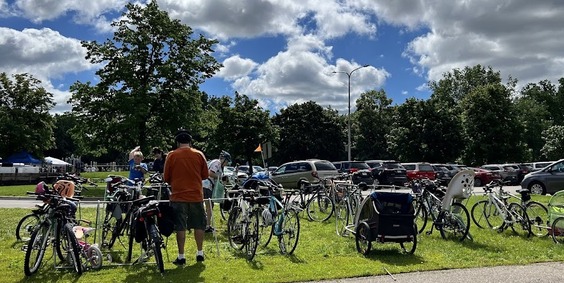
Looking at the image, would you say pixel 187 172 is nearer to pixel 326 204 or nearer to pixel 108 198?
pixel 108 198

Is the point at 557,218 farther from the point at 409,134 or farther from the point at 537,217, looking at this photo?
the point at 409,134

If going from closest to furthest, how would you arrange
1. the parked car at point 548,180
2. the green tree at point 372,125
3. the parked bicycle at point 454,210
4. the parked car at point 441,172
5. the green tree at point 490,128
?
1. the parked bicycle at point 454,210
2. the parked car at point 548,180
3. the parked car at point 441,172
4. the green tree at point 490,128
5. the green tree at point 372,125

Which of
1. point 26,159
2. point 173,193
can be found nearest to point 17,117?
point 26,159

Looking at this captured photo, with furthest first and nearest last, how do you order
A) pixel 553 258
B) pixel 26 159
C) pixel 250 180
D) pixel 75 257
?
pixel 26 159 → pixel 250 180 → pixel 553 258 → pixel 75 257

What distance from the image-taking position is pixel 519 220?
10.3m

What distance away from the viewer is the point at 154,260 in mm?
7406

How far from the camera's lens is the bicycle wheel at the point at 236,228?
325 inches

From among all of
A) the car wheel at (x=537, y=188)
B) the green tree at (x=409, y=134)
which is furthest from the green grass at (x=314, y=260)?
the green tree at (x=409, y=134)

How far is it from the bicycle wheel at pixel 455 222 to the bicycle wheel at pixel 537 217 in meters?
1.63

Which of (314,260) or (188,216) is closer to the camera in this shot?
(188,216)

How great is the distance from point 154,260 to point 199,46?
79.3 feet

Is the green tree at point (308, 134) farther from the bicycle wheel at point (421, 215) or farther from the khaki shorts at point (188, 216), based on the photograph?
the khaki shorts at point (188, 216)

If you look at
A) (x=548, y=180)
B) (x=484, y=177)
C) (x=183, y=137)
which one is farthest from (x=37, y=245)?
(x=484, y=177)

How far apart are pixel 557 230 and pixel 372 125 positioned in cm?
6275
